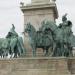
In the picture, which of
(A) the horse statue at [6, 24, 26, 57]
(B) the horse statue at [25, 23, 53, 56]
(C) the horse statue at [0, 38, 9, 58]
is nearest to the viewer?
(B) the horse statue at [25, 23, 53, 56]

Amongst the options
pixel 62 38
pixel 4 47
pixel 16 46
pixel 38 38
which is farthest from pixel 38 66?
pixel 4 47

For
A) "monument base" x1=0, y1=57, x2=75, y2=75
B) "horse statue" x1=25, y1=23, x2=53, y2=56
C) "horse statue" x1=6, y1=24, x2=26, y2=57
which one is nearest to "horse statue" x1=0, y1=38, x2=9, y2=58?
"horse statue" x1=6, y1=24, x2=26, y2=57

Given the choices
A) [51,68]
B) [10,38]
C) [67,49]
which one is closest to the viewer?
[51,68]

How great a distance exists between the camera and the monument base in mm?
21953

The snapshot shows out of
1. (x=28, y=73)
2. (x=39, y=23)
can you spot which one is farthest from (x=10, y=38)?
(x=28, y=73)

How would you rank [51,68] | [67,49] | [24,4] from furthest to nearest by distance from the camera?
1. [24,4]
2. [67,49]
3. [51,68]

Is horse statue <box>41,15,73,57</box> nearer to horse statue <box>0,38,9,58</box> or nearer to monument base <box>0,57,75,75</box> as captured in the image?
monument base <box>0,57,75,75</box>

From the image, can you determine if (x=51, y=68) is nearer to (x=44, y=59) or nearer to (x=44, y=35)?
(x=44, y=59)

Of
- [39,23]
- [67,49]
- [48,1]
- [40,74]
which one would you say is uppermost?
[48,1]

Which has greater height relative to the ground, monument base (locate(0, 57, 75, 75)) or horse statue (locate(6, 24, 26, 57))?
horse statue (locate(6, 24, 26, 57))

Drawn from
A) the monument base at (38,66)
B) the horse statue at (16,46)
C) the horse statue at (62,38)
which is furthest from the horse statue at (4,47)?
the horse statue at (62,38)

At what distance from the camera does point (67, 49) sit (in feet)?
79.8

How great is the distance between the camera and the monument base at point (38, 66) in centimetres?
2195

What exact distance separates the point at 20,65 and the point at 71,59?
3.50 metres
